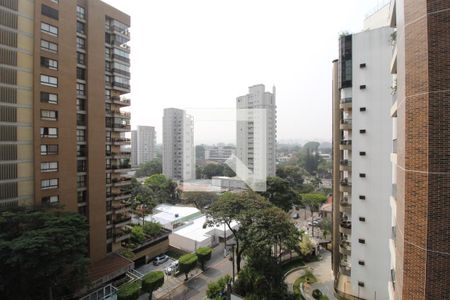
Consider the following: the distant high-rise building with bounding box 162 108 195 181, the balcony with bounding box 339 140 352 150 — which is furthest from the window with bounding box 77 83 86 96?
the distant high-rise building with bounding box 162 108 195 181

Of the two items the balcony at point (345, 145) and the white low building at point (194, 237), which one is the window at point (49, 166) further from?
the balcony at point (345, 145)

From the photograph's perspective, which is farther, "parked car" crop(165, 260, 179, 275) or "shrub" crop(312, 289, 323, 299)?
"parked car" crop(165, 260, 179, 275)

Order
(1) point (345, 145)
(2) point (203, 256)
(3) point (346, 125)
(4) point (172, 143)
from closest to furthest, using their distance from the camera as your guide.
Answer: (3) point (346, 125) < (1) point (345, 145) < (2) point (203, 256) < (4) point (172, 143)

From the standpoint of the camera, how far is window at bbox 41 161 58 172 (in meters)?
12.7

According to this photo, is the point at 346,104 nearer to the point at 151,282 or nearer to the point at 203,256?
the point at 203,256

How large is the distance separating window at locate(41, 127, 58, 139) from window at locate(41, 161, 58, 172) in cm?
146

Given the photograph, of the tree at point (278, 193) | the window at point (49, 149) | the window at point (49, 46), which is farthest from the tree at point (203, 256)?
the window at point (49, 46)

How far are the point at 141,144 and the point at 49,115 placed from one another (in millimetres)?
59647

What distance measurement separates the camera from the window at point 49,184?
41.7ft

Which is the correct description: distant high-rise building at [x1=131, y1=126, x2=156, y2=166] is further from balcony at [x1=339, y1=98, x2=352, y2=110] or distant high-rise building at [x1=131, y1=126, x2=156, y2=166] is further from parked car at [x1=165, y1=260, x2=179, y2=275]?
balcony at [x1=339, y1=98, x2=352, y2=110]

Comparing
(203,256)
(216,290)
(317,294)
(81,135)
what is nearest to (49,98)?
(81,135)

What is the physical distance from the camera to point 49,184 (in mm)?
12922

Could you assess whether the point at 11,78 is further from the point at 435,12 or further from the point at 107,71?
the point at 435,12

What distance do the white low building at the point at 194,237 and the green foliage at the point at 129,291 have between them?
7.15m
